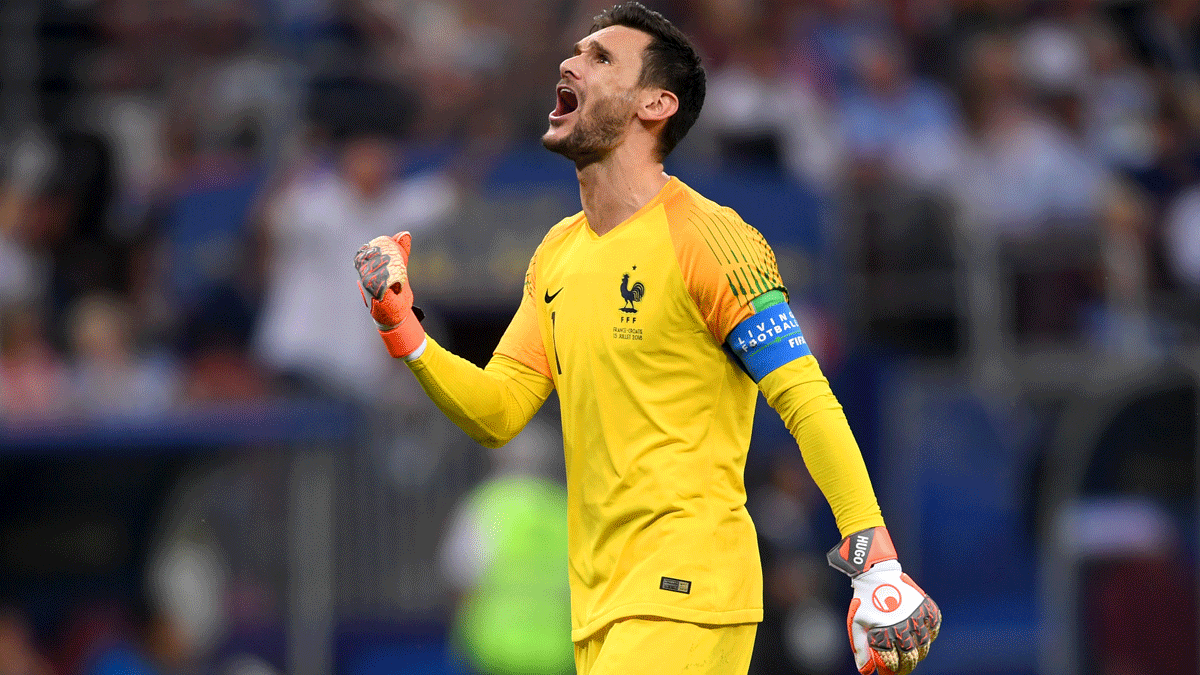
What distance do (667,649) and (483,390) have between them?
954mm

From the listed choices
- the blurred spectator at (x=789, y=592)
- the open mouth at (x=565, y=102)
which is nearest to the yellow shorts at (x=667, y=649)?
the open mouth at (x=565, y=102)

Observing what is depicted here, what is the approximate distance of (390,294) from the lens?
163 inches

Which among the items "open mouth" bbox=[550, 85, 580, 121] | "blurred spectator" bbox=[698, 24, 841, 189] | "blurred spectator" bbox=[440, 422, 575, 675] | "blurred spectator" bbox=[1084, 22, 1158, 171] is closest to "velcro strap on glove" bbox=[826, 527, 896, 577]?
"open mouth" bbox=[550, 85, 580, 121]

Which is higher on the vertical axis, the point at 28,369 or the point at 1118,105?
the point at 1118,105

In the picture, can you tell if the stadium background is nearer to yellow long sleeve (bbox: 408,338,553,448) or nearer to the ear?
yellow long sleeve (bbox: 408,338,553,448)

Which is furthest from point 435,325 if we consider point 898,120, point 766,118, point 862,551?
point 862,551

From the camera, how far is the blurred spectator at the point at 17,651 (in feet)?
30.1

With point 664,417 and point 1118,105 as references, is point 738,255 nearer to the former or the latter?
point 664,417

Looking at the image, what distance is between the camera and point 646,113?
168 inches

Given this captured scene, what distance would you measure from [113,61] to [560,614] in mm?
6504

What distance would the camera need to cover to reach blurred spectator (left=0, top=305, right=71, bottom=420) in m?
9.41

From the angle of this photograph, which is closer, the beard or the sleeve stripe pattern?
the sleeve stripe pattern

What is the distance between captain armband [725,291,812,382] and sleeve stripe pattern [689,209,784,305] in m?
0.04

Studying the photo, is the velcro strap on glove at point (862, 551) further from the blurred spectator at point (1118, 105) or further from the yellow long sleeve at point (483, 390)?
the blurred spectator at point (1118, 105)
